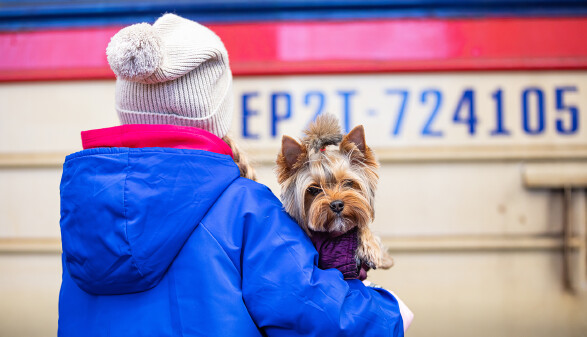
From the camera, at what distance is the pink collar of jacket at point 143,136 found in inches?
35.1

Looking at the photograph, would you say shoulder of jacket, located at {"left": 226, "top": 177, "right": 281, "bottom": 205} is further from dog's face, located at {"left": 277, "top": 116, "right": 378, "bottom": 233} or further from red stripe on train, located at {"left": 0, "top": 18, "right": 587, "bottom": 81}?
red stripe on train, located at {"left": 0, "top": 18, "right": 587, "bottom": 81}

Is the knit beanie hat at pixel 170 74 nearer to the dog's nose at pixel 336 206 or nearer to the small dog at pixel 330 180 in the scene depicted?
the small dog at pixel 330 180

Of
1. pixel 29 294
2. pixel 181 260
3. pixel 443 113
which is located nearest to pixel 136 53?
pixel 181 260

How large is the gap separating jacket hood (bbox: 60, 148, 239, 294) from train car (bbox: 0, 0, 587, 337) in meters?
1.18

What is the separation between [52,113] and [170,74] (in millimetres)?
1558

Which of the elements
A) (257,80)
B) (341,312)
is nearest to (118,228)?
(341,312)

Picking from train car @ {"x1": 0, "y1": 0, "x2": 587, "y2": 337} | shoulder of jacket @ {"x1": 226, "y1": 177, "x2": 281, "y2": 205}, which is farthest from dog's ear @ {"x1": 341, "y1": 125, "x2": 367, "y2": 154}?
train car @ {"x1": 0, "y1": 0, "x2": 587, "y2": 337}

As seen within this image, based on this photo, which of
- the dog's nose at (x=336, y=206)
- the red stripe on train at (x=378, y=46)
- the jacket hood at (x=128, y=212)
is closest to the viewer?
the jacket hood at (x=128, y=212)

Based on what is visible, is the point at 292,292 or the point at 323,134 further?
the point at 323,134

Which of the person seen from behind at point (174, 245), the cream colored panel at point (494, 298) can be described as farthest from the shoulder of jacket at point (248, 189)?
the cream colored panel at point (494, 298)

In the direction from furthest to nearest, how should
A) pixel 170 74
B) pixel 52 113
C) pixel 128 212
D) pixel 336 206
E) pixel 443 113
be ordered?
pixel 52 113
pixel 443 113
pixel 336 206
pixel 170 74
pixel 128 212

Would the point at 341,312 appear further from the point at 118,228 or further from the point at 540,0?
the point at 540,0

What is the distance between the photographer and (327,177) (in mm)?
1129

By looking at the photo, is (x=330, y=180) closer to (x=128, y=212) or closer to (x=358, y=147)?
(x=358, y=147)
